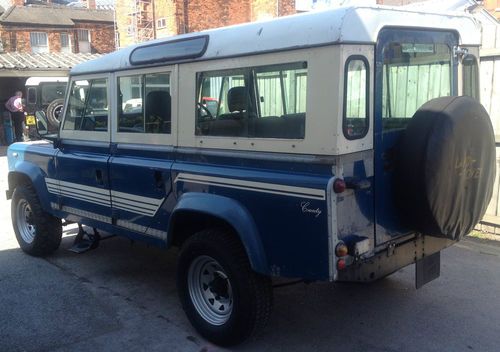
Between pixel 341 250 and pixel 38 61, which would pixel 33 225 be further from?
pixel 38 61

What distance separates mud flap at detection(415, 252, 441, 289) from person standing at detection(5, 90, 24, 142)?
16343mm

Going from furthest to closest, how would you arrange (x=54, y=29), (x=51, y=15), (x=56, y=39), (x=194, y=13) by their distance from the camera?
(x=51, y=15) → (x=56, y=39) → (x=54, y=29) → (x=194, y=13)

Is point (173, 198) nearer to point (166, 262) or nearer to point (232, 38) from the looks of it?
point (232, 38)

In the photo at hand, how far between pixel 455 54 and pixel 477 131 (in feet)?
2.65

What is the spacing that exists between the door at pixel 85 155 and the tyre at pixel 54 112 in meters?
0.35

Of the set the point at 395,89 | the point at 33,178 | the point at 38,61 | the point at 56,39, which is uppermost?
the point at 56,39

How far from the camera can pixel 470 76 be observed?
4020 millimetres

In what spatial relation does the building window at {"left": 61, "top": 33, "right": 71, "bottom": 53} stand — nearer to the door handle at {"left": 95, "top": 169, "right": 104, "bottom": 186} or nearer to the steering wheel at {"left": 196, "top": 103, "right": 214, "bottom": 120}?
the door handle at {"left": 95, "top": 169, "right": 104, "bottom": 186}

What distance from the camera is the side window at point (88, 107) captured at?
471cm

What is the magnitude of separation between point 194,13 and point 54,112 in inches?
801

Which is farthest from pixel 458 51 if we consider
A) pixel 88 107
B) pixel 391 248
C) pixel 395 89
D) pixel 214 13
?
pixel 214 13

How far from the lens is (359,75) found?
10.0ft

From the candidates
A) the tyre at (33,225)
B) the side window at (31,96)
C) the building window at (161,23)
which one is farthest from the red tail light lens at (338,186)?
the building window at (161,23)

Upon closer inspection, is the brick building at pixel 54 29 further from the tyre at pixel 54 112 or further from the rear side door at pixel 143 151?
the rear side door at pixel 143 151
